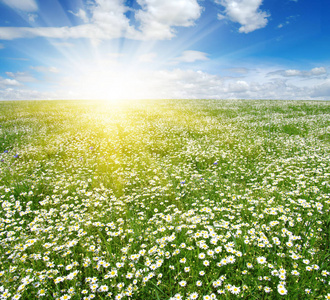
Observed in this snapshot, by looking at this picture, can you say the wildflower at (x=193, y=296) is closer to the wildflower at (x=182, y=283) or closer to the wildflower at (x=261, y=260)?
the wildflower at (x=182, y=283)

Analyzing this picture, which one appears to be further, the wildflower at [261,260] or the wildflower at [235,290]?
the wildflower at [261,260]

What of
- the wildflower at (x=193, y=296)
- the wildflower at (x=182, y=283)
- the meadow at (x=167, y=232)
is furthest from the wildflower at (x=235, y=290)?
the wildflower at (x=182, y=283)

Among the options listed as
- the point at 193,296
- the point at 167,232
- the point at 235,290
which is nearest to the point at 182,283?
the point at 193,296

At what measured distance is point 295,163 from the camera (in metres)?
6.70

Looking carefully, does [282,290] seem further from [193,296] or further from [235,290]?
[193,296]

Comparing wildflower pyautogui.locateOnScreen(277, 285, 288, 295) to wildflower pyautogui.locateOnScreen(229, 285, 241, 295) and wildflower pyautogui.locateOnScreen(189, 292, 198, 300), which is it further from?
wildflower pyautogui.locateOnScreen(189, 292, 198, 300)

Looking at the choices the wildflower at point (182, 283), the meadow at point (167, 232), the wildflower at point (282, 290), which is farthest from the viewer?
the meadow at point (167, 232)

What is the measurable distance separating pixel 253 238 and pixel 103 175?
5380 mm

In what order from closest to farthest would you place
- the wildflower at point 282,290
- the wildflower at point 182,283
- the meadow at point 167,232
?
the wildflower at point 282,290, the wildflower at point 182,283, the meadow at point 167,232

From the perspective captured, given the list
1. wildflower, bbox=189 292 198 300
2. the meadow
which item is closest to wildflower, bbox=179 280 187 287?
the meadow

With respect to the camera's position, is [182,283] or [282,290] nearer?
[282,290]

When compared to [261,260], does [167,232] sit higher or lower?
lower

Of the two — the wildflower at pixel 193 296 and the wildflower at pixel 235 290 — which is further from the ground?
the wildflower at pixel 235 290

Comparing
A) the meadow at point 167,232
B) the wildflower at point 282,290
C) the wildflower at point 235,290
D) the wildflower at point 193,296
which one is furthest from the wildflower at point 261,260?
the wildflower at point 193,296
